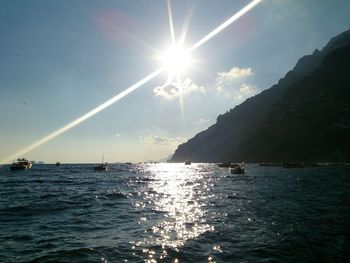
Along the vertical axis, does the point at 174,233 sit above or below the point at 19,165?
below

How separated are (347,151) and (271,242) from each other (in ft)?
656

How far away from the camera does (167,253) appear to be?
17.8 m

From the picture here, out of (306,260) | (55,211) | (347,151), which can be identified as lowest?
(306,260)

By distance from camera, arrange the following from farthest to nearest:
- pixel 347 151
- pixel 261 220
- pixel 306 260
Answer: pixel 347 151, pixel 261 220, pixel 306 260

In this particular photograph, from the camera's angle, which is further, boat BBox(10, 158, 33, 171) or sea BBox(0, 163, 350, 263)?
boat BBox(10, 158, 33, 171)

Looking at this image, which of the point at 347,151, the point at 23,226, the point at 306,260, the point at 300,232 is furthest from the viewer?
the point at 347,151

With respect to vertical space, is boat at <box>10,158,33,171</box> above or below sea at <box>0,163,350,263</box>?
above

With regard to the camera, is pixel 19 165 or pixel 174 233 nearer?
pixel 174 233

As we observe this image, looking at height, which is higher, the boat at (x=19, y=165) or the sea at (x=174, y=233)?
the boat at (x=19, y=165)

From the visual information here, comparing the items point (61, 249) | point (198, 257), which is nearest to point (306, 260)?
point (198, 257)

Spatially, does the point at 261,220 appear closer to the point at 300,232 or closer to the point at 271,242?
the point at 300,232

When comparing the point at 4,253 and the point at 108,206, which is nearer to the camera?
the point at 4,253

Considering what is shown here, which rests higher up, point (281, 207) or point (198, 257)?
point (281, 207)

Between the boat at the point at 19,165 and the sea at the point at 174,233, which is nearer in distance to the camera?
the sea at the point at 174,233
